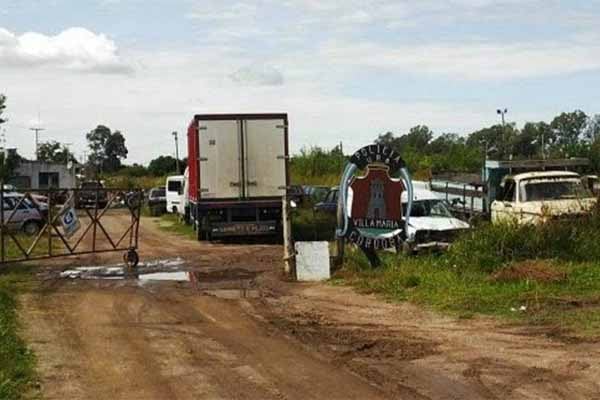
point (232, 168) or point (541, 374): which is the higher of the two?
point (232, 168)

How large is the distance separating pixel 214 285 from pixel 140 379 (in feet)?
25.7

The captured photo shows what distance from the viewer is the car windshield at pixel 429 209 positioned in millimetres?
20609

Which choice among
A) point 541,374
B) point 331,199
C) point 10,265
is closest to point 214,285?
point 10,265

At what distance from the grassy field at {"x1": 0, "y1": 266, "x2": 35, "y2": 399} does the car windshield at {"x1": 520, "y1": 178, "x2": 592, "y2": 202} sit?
11.8 metres

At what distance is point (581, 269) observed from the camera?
50.6ft

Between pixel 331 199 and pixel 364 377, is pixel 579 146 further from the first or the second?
pixel 364 377

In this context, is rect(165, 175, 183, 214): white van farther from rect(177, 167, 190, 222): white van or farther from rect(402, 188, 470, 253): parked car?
rect(402, 188, 470, 253): parked car

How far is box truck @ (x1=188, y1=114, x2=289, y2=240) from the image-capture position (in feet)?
85.4

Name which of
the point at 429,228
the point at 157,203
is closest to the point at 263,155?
the point at 429,228

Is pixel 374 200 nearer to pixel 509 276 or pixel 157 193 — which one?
pixel 509 276

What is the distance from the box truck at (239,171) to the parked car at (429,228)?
20.1 ft

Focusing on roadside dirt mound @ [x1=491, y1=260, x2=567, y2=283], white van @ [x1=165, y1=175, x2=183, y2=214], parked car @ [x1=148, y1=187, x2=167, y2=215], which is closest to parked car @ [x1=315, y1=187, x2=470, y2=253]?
roadside dirt mound @ [x1=491, y1=260, x2=567, y2=283]

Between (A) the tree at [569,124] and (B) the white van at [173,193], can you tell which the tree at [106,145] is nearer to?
(A) the tree at [569,124]

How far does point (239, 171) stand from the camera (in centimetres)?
2620
